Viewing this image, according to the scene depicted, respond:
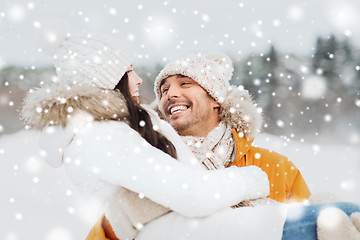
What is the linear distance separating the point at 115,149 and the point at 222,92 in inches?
46.4

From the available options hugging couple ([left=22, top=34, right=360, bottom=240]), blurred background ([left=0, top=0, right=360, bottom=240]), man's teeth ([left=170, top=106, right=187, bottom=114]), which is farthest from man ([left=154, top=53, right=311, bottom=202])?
blurred background ([left=0, top=0, right=360, bottom=240])

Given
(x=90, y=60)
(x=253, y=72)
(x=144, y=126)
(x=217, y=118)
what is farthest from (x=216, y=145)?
(x=253, y=72)

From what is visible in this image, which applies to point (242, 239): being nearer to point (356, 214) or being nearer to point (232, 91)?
point (356, 214)

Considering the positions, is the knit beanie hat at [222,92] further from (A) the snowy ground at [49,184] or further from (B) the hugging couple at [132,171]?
(A) the snowy ground at [49,184]

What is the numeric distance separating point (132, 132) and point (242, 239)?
20.7 inches

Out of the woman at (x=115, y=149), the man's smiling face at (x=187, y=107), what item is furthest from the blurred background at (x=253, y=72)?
the woman at (x=115, y=149)

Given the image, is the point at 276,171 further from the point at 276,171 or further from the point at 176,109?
the point at 176,109

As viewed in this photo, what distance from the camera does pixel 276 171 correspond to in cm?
198

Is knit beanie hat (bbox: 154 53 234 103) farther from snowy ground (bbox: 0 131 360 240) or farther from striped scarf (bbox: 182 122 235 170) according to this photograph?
snowy ground (bbox: 0 131 360 240)

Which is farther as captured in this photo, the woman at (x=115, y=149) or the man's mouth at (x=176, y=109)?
the man's mouth at (x=176, y=109)

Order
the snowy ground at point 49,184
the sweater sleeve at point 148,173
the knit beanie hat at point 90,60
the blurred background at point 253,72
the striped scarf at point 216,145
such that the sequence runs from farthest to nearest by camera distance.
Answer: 1. the blurred background at point 253,72
2. the snowy ground at point 49,184
3. the striped scarf at point 216,145
4. the knit beanie hat at point 90,60
5. the sweater sleeve at point 148,173

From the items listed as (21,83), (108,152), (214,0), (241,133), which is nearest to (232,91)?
(241,133)

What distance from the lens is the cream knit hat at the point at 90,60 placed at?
135 centimetres

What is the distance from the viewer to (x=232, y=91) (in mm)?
2186
